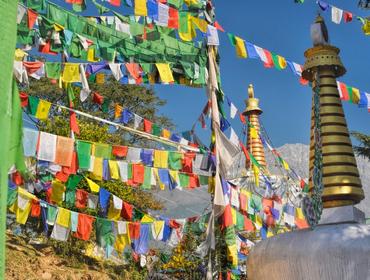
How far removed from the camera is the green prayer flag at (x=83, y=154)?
38.9 ft

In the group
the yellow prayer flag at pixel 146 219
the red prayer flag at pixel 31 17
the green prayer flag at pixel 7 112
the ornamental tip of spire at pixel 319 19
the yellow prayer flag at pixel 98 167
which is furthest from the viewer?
the yellow prayer flag at pixel 146 219

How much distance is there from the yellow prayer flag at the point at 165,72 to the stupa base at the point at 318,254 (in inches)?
240

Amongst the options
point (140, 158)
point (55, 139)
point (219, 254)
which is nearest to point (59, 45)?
point (55, 139)

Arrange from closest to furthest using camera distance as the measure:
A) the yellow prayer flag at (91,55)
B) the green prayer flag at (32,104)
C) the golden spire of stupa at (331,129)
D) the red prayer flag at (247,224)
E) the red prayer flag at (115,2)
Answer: the golden spire of stupa at (331,129) → the green prayer flag at (32,104) → the red prayer flag at (115,2) → the yellow prayer flag at (91,55) → the red prayer flag at (247,224)

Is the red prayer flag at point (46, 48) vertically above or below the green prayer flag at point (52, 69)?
above

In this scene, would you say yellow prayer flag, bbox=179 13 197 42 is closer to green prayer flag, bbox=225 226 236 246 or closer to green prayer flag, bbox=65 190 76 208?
green prayer flag, bbox=225 226 236 246

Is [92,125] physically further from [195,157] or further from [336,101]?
[336,101]

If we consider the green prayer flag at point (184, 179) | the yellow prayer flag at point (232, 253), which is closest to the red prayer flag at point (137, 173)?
the green prayer flag at point (184, 179)

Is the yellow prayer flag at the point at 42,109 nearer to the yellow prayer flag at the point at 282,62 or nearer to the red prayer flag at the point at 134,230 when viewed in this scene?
the red prayer flag at the point at 134,230

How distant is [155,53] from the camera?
14.3m

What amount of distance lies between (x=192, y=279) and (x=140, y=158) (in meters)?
4.48

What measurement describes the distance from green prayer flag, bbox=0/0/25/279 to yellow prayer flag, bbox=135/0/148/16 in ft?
30.7

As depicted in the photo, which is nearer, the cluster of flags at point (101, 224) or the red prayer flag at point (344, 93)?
the cluster of flags at point (101, 224)

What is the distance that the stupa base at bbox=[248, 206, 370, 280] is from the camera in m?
7.12
